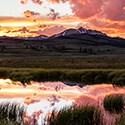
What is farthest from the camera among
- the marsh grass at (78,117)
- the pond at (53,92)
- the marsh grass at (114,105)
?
the pond at (53,92)

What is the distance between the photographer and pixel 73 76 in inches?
2438

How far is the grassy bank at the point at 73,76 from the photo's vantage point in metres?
56.3

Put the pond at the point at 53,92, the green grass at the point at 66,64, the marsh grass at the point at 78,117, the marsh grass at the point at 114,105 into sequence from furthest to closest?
the green grass at the point at 66,64 < the pond at the point at 53,92 < the marsh grass at the point at 114,105 < the marsh grass at the point at 78,117

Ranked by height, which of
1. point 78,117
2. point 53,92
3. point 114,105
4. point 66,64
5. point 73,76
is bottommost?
point 53,92

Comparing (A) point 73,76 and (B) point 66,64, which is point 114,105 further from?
(B) point 66,64

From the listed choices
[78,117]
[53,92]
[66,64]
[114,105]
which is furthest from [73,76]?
[78,117]

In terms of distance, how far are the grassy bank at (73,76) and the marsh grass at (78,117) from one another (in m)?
28.3

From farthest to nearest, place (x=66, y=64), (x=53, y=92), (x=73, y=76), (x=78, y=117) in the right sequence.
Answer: (x=66, y=64)
(x=73, y=76)
(x=53, y=92)
(x=78, y=117)

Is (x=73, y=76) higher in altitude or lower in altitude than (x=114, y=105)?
lower

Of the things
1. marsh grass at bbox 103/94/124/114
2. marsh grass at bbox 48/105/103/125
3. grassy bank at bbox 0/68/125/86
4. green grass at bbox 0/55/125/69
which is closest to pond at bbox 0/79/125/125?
grassy bank at bbox 0/68/125/86

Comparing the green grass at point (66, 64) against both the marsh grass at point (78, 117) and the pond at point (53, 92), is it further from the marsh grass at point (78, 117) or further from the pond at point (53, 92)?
the marsh grass at point (78, 117)

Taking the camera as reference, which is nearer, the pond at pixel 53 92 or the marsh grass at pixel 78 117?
the marsh grass at pixel 78 117

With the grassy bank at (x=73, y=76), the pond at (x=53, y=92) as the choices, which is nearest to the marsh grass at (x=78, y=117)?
the pond at (x=53, y=92)

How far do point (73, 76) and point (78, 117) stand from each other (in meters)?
38.6
